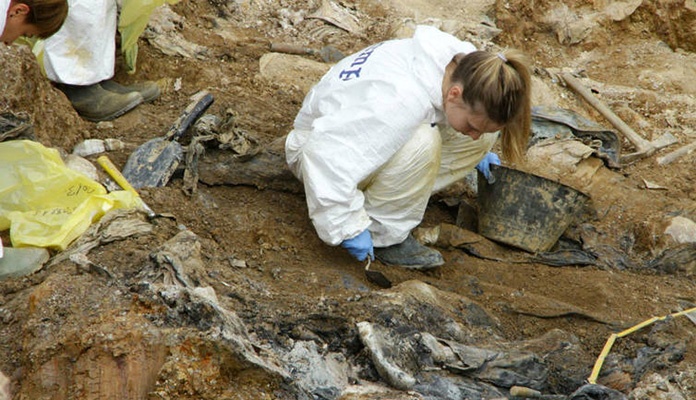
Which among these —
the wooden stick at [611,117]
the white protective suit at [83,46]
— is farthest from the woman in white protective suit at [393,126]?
the wooden stick at [611,117]

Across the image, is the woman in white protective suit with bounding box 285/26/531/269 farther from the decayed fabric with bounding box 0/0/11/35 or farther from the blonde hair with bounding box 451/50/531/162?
the decayed fabric with bounding box 0/0/11/35

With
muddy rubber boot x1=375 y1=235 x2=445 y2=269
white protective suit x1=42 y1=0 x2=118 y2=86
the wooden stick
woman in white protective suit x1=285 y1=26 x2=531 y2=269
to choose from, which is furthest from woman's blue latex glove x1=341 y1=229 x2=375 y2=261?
the wooden stick

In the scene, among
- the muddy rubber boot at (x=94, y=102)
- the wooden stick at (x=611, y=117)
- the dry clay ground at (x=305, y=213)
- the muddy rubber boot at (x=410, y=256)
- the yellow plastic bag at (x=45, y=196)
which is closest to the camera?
the dry clay ground at (x=305, y=213)

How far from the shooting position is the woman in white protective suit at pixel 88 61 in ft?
11.5

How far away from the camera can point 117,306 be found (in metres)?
2.06

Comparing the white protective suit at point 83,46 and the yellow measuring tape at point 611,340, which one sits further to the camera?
the white protective suit at point 83,46

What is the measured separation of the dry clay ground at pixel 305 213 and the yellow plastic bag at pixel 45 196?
215 millimetres

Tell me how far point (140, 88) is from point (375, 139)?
5.27ft

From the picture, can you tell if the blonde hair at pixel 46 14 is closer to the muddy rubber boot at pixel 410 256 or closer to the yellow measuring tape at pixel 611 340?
the muddy rubber boot at pixel 410 256

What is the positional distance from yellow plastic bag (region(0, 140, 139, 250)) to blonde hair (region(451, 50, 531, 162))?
1345mm

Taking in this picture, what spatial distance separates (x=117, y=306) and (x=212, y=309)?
0.86 ft

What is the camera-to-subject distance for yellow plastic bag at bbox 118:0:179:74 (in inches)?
149

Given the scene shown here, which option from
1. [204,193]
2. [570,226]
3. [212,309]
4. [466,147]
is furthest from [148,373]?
[570,226]

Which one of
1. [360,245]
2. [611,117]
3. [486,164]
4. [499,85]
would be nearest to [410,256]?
[360,245]
